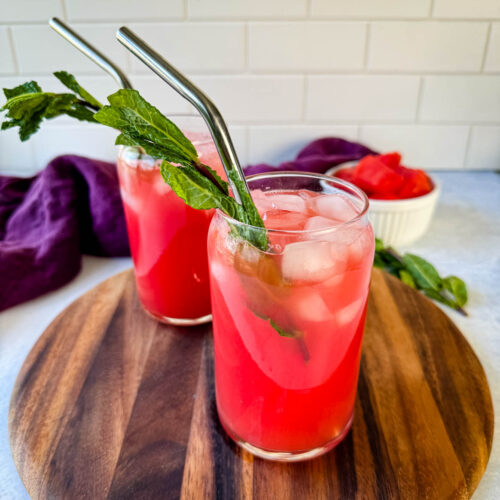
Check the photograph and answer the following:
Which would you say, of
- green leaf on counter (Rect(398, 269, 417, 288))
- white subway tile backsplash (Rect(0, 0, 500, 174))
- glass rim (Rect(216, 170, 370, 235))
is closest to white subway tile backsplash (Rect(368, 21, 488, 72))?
white subway tile backsplash (Rect(0, 0, 500, 174))

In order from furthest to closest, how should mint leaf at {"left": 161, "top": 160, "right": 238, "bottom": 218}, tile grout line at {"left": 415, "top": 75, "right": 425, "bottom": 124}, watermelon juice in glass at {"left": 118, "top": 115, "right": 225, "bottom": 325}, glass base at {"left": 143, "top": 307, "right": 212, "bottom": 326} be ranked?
tile grout line at {"left": 415, "top": 75, "right": 425, "bottom": 124}
glass base at {"left": 143, "top": 307, "right": 212, "bottom": 326}
watermelon juice in glass at {"left": 118, "top": 115, "right": 225, "bottom": 325}
mint leaf at {"left": 161, "top": 160, "right": 238, "bottom": 218}

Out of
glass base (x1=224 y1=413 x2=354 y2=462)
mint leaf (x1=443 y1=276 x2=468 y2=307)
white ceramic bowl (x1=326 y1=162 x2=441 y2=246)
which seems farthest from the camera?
white ceramic bowl (x1=326 y1=162 x2=441 y2=246)

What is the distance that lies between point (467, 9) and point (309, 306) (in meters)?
1.03

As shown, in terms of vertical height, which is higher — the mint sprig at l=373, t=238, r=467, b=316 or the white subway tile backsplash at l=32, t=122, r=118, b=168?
the white subway tile backsplash at l=32, t=122, r=118, b=168

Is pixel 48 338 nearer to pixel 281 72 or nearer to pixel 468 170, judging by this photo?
pixel 281 72

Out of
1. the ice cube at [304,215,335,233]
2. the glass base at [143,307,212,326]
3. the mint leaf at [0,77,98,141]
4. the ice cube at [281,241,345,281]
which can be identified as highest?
the mint leaf at [0,77,98,141]

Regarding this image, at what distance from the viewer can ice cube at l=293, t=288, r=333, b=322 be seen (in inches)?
17.9

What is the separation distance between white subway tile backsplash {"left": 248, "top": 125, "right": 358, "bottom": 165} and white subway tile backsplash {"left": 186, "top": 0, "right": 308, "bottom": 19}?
26cm

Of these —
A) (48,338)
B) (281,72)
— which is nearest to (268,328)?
(48,338)

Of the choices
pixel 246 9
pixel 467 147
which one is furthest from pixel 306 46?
pixel 467 147

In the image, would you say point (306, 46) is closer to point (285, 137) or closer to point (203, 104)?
point (285, 137)

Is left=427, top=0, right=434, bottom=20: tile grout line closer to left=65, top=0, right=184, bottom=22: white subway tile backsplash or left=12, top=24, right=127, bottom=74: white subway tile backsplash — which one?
left=65, top=0, right=184, bottom=22: white subway tile backsplash

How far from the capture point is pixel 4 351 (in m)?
0.77

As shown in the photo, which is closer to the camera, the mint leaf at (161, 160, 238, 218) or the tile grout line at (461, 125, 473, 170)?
the mint leaf at (161, 160, 238, 218)
